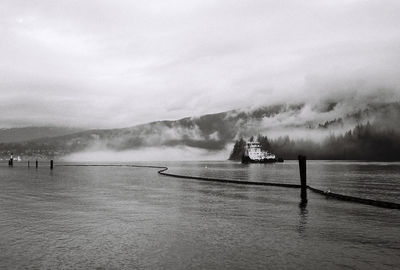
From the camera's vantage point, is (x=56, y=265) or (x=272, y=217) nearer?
(x=56, y=265)

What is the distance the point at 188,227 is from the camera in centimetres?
1838

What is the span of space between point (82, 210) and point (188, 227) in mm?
9384

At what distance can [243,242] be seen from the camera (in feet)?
48.6

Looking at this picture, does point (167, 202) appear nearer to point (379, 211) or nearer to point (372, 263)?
point (379, 211)

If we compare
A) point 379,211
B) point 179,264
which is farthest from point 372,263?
point 379,211

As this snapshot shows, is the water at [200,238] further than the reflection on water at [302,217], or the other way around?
the reflection on water at [302,217]

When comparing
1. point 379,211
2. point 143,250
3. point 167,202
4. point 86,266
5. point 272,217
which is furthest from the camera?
point 167,202

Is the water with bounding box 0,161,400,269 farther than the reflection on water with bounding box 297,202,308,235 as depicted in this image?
No

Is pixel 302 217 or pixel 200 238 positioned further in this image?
pixel 302 217

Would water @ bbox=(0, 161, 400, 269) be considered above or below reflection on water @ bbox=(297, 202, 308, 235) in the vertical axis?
above

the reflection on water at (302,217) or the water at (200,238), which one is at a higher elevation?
the water at (200,238)

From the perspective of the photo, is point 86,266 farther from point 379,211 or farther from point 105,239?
point 379,211

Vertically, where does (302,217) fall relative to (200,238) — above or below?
below

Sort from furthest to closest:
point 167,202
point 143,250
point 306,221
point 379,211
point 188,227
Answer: point 167,202 → point 379,211 → point 306,221 → point 188,227 → point 143,250
